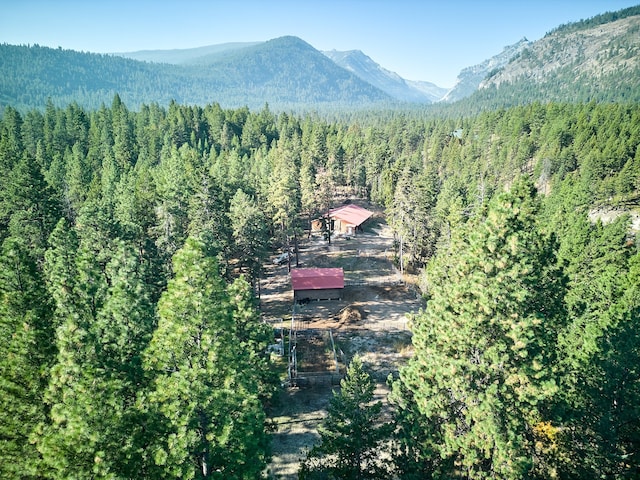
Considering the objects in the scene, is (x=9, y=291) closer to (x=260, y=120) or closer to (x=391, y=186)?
(x=391, y=186)

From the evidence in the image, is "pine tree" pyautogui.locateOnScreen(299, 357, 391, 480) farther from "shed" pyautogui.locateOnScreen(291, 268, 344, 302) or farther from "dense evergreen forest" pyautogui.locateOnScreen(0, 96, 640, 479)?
"shed" pyautogui.locateOnScreen(291, 268, 344, 302)

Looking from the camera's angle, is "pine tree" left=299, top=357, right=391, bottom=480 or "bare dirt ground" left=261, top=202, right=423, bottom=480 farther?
"bare dirt ground" left=261, top=202, right=423, bottom=480

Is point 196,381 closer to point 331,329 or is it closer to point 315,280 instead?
point 331,329

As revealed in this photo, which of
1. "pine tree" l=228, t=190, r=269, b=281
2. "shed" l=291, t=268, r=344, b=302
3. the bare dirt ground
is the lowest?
the bare dirt ground

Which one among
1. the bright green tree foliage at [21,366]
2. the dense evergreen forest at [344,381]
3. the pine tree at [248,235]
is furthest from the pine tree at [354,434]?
the pine tree at [248,235]

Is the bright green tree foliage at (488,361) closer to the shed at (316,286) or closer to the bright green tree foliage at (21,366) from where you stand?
the bright green tree foliage at (21,366)

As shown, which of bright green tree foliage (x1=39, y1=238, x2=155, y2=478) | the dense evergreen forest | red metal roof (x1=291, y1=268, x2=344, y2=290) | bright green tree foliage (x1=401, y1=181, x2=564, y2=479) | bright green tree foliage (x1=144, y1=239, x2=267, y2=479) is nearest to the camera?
bright green tree foliage (x1=39, y1=238, x2=155, y2=478)

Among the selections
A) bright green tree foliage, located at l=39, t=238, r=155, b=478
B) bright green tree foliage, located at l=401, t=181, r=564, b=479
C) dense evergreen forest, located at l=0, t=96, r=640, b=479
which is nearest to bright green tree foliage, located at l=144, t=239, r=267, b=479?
dense evergreen forest, located at l=0, t=96, r=640, b=479
